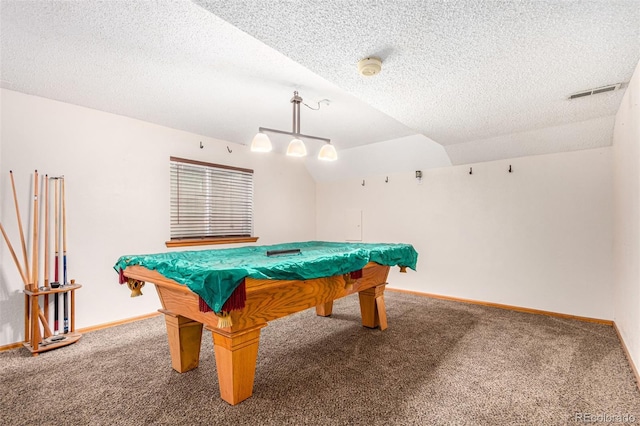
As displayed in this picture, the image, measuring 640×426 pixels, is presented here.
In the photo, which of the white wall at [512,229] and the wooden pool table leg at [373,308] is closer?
the wooden pool table leg at [373,308]

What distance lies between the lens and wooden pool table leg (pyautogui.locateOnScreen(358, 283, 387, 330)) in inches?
118

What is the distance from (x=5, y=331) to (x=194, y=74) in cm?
271

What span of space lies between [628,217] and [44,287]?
15.9ft

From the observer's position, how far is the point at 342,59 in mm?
1828

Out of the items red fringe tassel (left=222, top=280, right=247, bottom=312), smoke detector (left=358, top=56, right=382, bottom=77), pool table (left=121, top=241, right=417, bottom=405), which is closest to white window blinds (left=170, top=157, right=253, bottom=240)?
pool table (left=121, top=241, right=417, bottom=405)

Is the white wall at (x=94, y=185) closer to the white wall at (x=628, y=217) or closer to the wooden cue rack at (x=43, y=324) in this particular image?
the wooden cue rack at (x=43, y=324)

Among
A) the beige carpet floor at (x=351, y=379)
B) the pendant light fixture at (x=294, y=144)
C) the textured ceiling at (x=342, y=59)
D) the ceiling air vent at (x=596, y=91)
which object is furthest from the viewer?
the pendant light fixture at (x=294, y=144)

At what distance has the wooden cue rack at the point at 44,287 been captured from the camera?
8.45ft

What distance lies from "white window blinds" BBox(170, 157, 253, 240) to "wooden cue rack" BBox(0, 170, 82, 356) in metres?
1.09

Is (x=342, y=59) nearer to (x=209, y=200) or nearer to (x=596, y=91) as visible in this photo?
(x=596, y=91)

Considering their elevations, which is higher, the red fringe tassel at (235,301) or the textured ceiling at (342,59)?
the textured ceiling at (342,59)

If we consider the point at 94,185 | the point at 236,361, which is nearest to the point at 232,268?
the point at 236,361

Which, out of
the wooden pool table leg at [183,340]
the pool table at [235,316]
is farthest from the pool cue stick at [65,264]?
the wooden pool table leg at [183,340]

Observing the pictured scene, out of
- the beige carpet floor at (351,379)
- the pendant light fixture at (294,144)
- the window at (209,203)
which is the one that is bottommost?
the beige carpet floor at (351,379)
